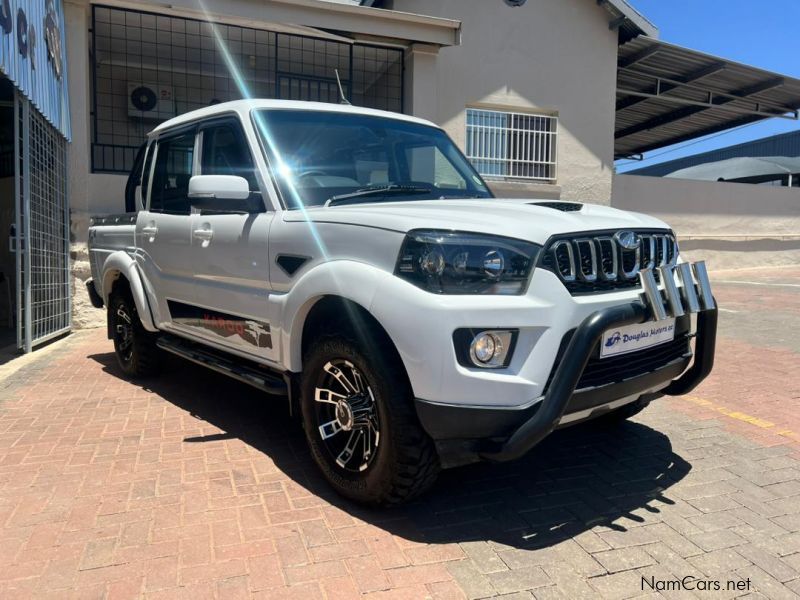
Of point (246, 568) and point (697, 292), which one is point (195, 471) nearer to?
point (246, 568)

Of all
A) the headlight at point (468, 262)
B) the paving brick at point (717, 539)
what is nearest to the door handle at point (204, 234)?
the headlight at point (468, 262)

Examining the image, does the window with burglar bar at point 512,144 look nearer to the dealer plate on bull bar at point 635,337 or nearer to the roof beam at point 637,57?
the roof beam at point 637,57

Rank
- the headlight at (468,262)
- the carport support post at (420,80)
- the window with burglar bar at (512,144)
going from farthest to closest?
1. the window with burglar bar at (512,144)
2. the carport support post at (420,80)
3. the headlight at (468,262)

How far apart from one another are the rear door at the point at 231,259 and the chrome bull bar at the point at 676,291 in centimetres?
191

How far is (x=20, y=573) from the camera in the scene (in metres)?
2.48

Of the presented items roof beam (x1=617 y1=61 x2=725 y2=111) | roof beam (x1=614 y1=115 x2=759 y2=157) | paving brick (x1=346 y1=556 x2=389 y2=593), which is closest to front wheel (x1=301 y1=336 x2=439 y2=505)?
paving brick (x1=346 y1=556 x2=389 y2=593)

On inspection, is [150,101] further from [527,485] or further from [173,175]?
[527,485]

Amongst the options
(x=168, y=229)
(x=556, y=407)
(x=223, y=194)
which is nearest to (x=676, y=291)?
(x=556, y=407)

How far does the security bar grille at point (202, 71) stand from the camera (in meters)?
9.91

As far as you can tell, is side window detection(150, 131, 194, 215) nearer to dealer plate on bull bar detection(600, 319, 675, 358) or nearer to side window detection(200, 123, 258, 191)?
side window detection(200, 123, 258, 191)

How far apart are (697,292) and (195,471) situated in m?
2.79

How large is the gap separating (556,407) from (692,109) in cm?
1571

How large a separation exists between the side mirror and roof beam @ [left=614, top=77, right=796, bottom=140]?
14067 millimetres

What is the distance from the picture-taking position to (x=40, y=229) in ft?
22.7
